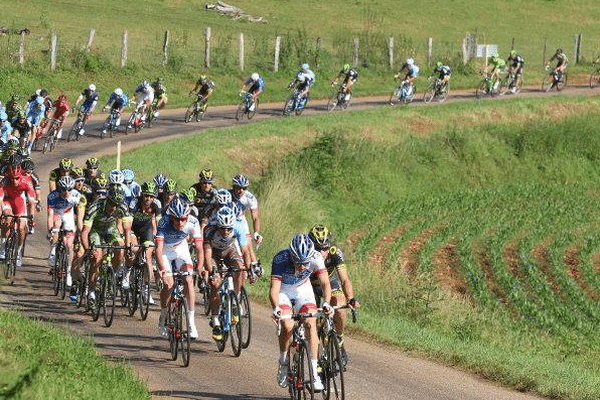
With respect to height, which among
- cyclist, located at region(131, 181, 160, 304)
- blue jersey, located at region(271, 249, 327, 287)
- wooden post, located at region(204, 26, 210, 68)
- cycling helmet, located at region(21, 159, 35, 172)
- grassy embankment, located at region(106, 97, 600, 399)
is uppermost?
blue jersey, located at region(271, 249, 327, 287)

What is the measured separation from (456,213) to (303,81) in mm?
8086

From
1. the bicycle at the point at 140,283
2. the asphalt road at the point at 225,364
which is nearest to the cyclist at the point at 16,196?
the asphalt road at the point at 225,364

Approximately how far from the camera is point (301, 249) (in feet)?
44.5

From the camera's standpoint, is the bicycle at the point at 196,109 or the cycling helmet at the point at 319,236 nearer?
the cycling helmet at the point at 319,236

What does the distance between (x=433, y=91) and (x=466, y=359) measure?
1357 inches

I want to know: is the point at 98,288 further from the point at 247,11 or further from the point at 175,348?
the point at 247,11

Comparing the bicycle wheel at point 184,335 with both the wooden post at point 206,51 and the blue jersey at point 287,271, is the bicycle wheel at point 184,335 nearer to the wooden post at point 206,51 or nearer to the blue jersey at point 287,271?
the blue jersey at point 287,271

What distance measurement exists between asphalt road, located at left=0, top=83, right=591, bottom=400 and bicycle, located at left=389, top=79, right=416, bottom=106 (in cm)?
2870

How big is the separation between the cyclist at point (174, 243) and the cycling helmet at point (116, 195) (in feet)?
6.74

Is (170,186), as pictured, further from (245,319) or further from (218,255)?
(245,319)

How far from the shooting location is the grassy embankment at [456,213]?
23578 millimetres

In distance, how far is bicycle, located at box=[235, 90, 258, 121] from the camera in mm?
44594

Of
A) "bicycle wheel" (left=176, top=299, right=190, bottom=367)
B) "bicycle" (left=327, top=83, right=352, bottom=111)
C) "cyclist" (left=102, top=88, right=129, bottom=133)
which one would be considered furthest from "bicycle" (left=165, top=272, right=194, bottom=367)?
"bicycle" (left=327, top=83, right=352, bottom=111)

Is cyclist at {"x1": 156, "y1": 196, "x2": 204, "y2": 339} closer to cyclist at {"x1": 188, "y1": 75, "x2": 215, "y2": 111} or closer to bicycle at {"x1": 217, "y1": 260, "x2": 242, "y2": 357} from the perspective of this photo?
bicycle at {"x1": 217, "y1": 260, "x2": 242, "y2": 357}
